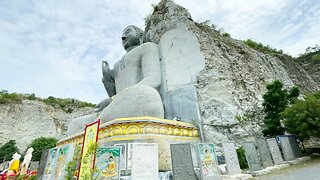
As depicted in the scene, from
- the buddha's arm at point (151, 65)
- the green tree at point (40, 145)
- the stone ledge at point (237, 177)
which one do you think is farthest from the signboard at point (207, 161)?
the green tree at point (40, 145)

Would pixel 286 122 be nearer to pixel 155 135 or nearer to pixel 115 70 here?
Result: pixel 155 135

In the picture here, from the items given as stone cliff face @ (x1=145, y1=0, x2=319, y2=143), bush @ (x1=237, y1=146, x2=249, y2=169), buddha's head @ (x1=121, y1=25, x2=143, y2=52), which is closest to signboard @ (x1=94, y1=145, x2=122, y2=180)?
bush @ (x1=237, y1=146, x2=249, y2=169)

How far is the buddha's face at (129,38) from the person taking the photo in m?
9.24

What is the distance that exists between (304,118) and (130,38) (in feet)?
22.7

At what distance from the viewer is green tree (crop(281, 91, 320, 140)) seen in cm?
569

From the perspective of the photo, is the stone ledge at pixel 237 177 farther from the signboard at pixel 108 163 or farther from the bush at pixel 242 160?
the signboard at pixel 108 163

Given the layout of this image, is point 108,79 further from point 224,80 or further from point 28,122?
point 28,122

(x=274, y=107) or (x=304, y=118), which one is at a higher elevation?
(x=274, y=107)

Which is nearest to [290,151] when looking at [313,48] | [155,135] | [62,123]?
[155,135]

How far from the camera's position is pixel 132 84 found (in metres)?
8.11

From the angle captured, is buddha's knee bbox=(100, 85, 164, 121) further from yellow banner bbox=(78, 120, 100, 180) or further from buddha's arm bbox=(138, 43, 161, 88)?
yellow banner bbox=(78, 120, 100, 180)

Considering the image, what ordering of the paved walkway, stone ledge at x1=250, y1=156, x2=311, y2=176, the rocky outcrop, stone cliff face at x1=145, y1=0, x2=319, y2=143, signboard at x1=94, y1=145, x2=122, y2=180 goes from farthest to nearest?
the rocky outcrop
stone cliff face at x1=145, y1=0, x2=319, y2=143
stone ledge at x1=250, y1=156, x2=311, y2=176
the paved walkway
signboard at x1=94, y1=145, x2=122, y2=180

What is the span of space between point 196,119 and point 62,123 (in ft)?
69.4

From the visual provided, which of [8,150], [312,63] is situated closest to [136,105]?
[312,63]
